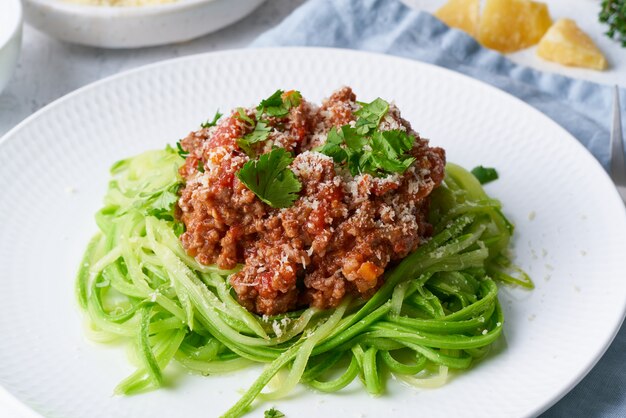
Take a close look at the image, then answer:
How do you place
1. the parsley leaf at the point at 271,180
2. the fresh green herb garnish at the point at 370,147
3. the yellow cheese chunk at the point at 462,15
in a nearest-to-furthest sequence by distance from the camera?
the parsley leaf at the point at 271,180, the fresh green herb garnish at the point at 370,147, the yellow cheese chunk at the point at 462,15

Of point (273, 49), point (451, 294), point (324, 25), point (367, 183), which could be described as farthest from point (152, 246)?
point (324, 25)

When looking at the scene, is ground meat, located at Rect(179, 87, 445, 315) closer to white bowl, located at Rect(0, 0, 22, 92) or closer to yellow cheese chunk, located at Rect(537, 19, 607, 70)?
white bowl, located at Rect(0, 0, 22, 92)

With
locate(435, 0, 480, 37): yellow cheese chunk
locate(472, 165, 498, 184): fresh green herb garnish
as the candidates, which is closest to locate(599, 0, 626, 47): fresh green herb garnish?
locate(435, 0, 480, 37): yellow cheese chunk

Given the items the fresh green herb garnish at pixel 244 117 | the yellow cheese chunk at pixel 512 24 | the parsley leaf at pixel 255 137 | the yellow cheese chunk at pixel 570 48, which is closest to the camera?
the parsley leaf at pixel 255 137

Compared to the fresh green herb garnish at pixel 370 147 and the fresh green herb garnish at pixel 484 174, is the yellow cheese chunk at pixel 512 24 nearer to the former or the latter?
the fresh green herb garnish at pixel 484 174

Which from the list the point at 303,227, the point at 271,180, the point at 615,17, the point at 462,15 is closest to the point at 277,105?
the point at 271,180

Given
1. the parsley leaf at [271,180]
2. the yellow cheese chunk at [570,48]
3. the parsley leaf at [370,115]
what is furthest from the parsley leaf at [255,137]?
the yellow cheese chunk at [570,48]

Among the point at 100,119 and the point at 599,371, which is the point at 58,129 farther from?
the point at 599,371
